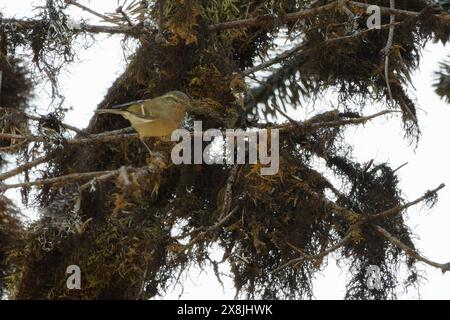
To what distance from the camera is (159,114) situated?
341cm

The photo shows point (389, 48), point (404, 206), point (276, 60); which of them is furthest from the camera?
point (276, 60)

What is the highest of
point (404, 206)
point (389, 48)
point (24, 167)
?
point (389, 48)

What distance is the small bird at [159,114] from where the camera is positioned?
341cm

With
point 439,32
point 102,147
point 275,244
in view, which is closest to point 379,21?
point 439,32

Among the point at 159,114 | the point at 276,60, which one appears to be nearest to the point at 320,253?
the point at 159,114

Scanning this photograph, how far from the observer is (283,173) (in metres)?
3.62

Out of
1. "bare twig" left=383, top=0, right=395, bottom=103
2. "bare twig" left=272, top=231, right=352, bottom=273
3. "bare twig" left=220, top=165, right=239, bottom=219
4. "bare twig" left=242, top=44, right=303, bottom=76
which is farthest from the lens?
"bare twig" left=242, top=44, right=303, bottom=76

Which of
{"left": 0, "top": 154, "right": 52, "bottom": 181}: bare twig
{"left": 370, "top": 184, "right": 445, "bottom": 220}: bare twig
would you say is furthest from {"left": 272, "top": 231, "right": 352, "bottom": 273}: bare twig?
{"left": 0, "top": 154, "right": 52, "bottom": 181}: bare twig

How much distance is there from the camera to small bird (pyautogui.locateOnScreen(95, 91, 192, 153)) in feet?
11.2

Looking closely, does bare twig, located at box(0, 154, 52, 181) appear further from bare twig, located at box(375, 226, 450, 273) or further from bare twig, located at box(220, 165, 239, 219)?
bare twig, located at box(375, 226, 450, 273)

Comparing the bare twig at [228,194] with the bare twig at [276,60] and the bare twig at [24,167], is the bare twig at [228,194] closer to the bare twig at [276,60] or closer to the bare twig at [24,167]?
the bare twig at [276,60]

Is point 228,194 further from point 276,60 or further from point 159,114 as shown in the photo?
point 276,60

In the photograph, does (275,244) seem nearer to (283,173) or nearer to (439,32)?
(283,173)

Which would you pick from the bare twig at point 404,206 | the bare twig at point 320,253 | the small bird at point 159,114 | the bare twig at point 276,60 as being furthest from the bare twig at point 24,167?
the bare twig at point 404,206
